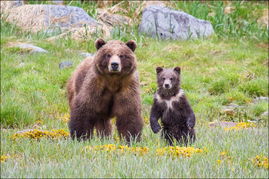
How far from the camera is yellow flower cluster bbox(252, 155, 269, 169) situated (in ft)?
16.8

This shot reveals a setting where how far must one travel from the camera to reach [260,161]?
5324 mm

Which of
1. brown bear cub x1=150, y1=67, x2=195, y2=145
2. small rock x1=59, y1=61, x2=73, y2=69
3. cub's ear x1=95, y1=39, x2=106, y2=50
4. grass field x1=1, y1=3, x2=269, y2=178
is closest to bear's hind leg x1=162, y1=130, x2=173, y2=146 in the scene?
brown bear cub x1=150, y1=67, x2=195, y2=145

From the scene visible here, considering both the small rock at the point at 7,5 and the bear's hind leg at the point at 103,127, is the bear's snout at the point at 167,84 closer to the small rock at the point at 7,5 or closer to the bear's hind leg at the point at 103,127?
the bear's hind leg at the point at 103,127

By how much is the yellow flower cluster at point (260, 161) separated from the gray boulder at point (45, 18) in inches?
438

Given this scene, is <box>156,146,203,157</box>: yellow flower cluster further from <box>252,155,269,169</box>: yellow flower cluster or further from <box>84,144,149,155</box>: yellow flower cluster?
<box>252,155,269,169</box>: yellow flower cluster

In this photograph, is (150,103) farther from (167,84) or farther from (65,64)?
(167,84)

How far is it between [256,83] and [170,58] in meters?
2.86

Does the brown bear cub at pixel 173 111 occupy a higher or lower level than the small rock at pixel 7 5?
lower

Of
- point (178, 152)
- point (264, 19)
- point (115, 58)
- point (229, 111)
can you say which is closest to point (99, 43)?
point (115, 58)

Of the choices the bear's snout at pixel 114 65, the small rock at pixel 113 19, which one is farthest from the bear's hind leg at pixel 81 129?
the small rock at pixel 113 19

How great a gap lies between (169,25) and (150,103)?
5.95 meters

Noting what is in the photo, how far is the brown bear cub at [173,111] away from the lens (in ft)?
22.2

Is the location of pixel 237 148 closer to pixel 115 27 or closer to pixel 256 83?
pixel 256 83

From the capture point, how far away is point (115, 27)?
15586 mm
